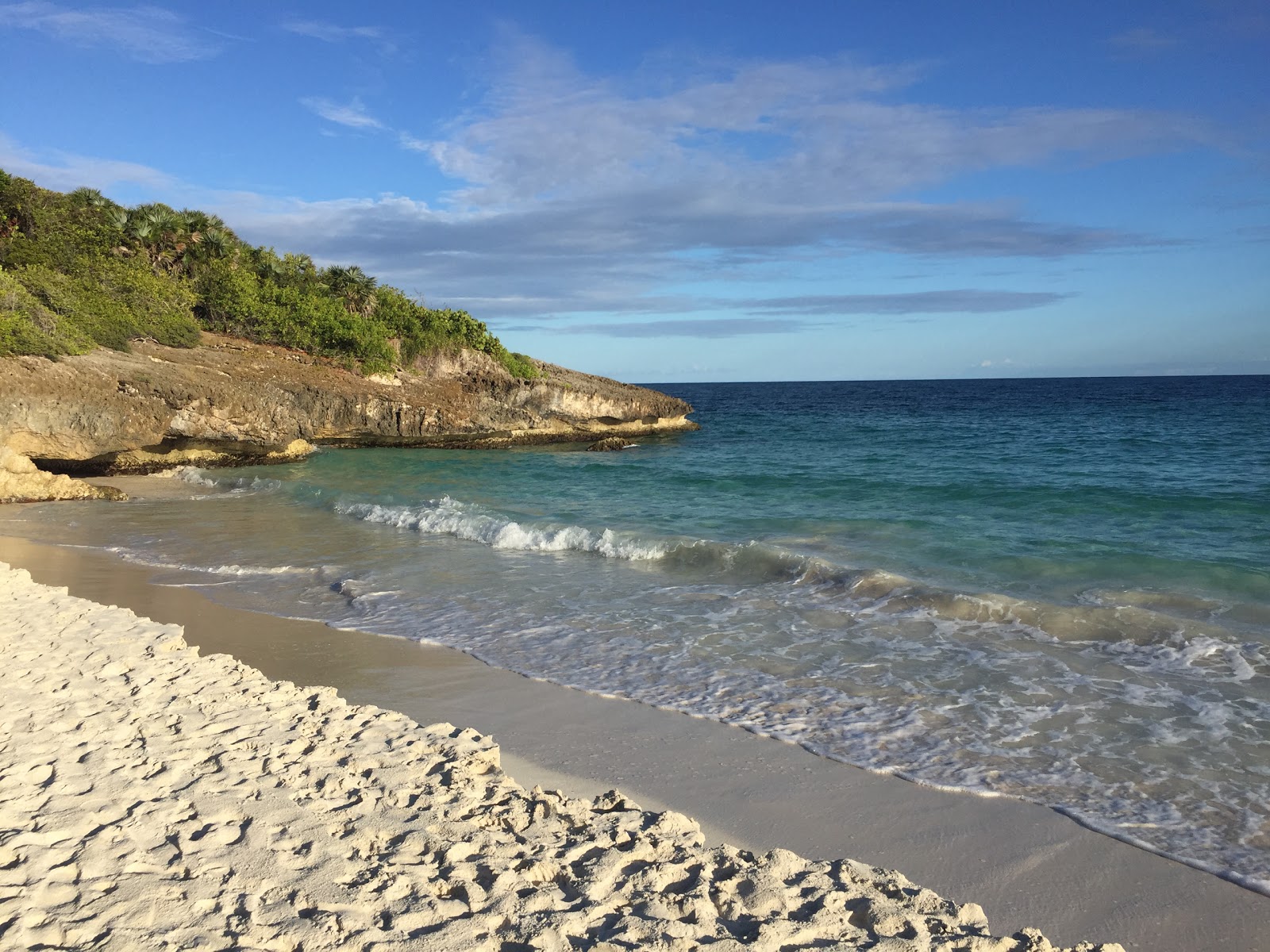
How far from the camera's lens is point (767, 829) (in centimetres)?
511

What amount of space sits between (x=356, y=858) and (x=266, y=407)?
26.7 meters

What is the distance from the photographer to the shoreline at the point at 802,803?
4359 mm

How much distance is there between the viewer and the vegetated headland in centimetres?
2186

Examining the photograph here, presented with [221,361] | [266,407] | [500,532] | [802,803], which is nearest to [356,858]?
[802,803]

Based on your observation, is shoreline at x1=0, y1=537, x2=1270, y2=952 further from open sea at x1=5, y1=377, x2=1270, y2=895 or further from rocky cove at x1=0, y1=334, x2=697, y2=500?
rocky cove at x1=0, y1=334, x2=697, y2=500

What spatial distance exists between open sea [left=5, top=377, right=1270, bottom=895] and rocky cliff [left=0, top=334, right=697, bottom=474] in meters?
2.22

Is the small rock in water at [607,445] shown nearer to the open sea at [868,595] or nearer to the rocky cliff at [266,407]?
the rocky cliff at [266,407]

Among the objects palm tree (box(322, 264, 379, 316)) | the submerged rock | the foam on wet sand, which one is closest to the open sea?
the submerged rock

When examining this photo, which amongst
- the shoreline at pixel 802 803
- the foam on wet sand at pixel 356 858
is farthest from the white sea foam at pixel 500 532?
the foam on wet sand at pixel 356 858

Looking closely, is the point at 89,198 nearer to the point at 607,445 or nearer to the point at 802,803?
the point at 607,445

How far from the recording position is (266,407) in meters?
27.9

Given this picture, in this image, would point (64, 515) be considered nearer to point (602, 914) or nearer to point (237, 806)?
point (237, 806)

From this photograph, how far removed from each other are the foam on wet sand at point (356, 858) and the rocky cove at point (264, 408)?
702 inches

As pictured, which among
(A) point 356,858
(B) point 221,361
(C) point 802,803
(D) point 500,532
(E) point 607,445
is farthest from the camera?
(E) point 607,445
